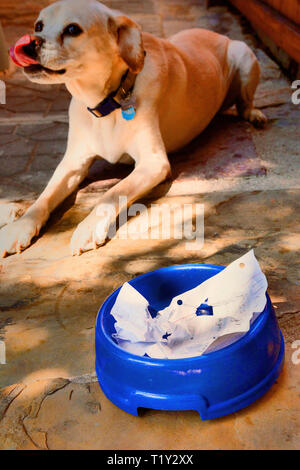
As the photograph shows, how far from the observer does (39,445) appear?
1429 millimetres

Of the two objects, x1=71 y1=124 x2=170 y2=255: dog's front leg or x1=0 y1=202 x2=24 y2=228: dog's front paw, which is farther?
x1=0 y1=202 x2=24 y2=228: dog's front paw

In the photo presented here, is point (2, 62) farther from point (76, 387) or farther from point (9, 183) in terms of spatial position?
point (76, 387)

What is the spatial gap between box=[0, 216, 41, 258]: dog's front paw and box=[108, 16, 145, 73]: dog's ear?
0.93 metres

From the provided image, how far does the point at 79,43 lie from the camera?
98.4 inches

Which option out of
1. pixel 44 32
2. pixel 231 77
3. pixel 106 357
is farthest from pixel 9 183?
pixel 106 357

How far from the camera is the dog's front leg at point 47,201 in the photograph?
8.23ft

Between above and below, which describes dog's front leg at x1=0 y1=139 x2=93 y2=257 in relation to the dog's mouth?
below

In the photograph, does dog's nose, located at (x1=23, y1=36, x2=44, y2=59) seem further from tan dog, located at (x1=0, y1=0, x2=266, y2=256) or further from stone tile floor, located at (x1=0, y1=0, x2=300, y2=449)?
stone tile floor, located at (x1=0, y1=0, x2=300, y2=449)

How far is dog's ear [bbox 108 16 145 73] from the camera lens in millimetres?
2609

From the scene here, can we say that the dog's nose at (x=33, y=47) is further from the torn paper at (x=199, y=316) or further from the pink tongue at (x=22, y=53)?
the torn paper at (x=199, y=316)

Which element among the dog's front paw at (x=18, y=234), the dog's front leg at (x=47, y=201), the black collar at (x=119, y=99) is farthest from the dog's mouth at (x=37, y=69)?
the dog's front paw at (x=18, y=234)

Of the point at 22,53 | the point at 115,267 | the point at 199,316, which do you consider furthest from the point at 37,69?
the point at 199,316

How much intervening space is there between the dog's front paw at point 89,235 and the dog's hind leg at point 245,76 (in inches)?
69.3

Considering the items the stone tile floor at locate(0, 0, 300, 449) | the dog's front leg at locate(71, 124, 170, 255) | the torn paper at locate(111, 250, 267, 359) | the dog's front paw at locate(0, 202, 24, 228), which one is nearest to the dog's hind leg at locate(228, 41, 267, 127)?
the stone tile floor at locate(0, 0, 300, 449)
